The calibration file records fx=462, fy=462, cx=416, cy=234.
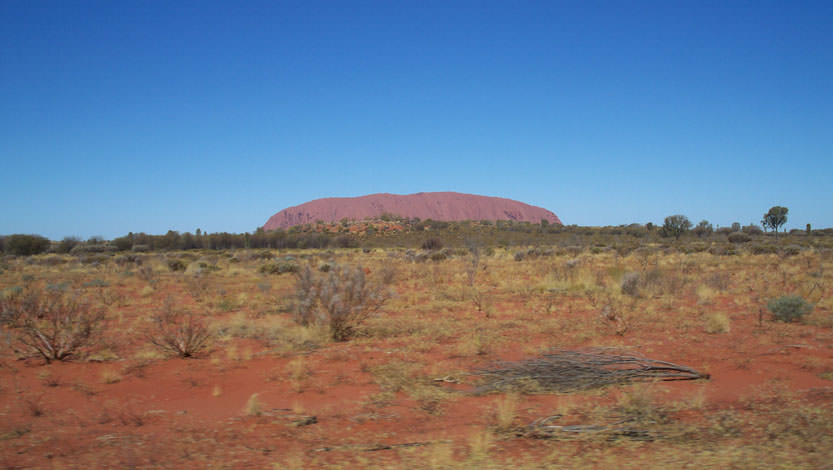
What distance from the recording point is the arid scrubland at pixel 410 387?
4078 millimetres

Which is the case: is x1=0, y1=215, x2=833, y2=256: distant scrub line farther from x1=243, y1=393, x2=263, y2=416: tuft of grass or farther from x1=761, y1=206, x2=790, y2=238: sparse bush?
x1=243, y1=393, x2=263, y2=416: tuft of grass

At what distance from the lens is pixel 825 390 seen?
17.4 ft

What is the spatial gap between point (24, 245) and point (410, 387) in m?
50.9

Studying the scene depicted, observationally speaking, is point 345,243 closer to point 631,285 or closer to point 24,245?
point 24,245

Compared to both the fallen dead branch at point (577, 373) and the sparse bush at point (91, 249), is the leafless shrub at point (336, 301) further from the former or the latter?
the sparse bush at point (91, 249)

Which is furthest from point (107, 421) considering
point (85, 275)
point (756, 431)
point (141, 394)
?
point (85, 275)

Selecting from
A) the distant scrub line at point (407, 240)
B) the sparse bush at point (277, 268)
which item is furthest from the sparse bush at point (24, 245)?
the sparse bush at point (277, 268)

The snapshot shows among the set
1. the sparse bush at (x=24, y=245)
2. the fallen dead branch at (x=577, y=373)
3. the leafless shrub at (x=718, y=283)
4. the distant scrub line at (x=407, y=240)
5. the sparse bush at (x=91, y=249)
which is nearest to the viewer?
the fallen dead branch at (x=577, y=373)

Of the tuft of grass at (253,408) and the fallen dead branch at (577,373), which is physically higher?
the fallen dead branch at (577,373)

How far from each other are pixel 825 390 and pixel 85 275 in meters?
27.0

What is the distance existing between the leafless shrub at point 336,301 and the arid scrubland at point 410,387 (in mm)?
42

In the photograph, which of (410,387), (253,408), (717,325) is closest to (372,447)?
(253,408)

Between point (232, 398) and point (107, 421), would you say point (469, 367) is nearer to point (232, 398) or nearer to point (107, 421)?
point (232, 398)

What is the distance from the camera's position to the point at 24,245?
139 feet
